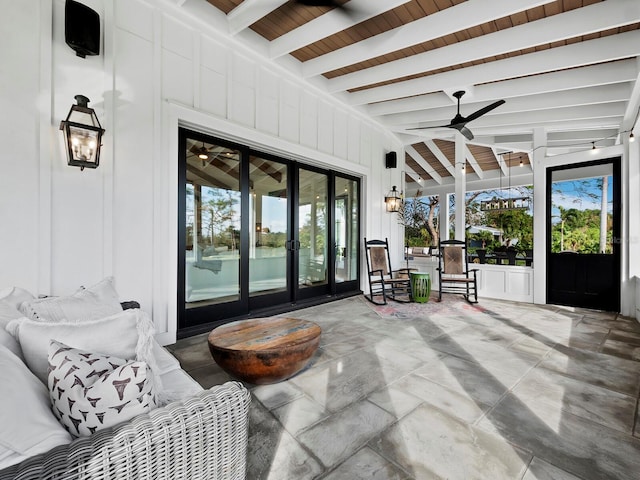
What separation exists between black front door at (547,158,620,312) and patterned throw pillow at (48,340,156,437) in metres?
6.22

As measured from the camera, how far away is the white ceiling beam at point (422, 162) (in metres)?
8.12

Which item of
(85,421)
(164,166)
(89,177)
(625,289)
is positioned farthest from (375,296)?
(85,421)

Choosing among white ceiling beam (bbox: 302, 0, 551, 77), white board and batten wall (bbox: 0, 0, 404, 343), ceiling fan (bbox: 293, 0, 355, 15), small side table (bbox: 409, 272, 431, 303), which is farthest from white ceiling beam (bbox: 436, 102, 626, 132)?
white board and batten wall (bbox: 0, 0, 404, 343)

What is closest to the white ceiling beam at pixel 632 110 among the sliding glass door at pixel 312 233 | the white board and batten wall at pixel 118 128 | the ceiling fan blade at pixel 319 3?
the ceiling fan blade at pixel 319 3

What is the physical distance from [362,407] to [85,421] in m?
1.56

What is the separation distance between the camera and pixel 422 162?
8.76m

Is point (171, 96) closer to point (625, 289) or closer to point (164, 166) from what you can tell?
point (164, 166)

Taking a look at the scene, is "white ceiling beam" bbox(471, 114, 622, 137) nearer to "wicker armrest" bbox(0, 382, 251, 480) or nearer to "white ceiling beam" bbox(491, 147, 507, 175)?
"white ceiling beam" bbox(491, 147, 507, 175)

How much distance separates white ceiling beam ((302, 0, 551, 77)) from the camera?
286 centimetres

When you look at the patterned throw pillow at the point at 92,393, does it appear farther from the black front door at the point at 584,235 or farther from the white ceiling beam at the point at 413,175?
the white ceiling beam at the point at 413,175

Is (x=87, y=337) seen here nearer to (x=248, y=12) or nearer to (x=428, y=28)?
(x=248, y=12)

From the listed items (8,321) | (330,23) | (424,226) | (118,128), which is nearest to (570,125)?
(330,23)

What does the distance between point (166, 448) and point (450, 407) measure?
5.82 ft

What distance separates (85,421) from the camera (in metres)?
0.85
